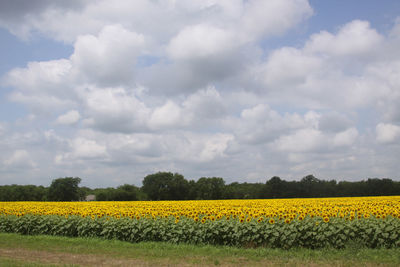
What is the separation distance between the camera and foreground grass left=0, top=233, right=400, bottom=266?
34.5 feet

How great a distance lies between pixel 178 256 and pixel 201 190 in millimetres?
59804

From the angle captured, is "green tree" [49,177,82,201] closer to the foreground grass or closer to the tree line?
the tree line

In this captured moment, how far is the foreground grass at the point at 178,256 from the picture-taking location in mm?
10523

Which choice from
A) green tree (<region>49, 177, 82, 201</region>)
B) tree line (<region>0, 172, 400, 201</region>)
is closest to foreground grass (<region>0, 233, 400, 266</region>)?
tree line (<region>0, 172, 400, 201</region>)

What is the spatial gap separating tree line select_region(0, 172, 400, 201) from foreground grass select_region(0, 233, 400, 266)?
52334 millimetres

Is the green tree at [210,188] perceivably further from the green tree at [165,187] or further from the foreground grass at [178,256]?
the foreground grass at [178,256]

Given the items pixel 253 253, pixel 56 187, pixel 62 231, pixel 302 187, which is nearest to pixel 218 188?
pixel 302 187

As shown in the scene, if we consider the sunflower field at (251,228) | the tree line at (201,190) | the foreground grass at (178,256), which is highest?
the tree line at (201,190)

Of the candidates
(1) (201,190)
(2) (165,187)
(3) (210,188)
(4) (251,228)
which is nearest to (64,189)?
(2) (165,187)

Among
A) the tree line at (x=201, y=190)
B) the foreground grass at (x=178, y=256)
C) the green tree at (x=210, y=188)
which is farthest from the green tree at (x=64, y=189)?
the foreground grass at (x=178, y=256)

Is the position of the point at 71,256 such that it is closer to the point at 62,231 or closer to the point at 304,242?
the point at 62,231

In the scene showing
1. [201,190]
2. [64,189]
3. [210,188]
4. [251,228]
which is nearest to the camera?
[251,228]

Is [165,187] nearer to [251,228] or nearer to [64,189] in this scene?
[64,189]

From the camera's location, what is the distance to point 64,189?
66.2 metres
